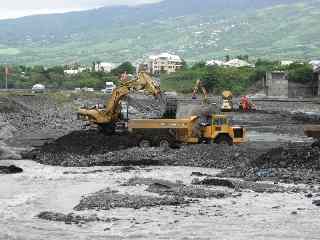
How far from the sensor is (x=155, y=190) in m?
29.5

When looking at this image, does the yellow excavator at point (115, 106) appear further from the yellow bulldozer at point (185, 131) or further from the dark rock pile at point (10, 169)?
the dark rock pile at point (10, 169)

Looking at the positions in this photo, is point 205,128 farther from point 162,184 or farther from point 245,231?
point 245,231

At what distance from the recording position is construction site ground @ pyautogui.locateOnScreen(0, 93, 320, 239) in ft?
74.3

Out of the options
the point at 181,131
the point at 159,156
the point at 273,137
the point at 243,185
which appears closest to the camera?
the point at 243,185

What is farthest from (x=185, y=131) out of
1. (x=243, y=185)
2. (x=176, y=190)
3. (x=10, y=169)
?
(x=176, y=190)

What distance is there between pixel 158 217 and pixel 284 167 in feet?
41.0

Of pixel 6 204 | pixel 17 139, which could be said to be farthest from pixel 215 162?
pixel 17 139

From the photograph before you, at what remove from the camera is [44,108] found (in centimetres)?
9756

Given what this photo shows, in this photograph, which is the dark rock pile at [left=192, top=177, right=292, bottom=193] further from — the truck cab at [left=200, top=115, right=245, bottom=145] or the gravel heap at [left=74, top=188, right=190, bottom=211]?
the truck cab at [left=200, top=115, right=245, bottom=145]

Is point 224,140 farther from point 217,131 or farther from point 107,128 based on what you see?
point 107,128

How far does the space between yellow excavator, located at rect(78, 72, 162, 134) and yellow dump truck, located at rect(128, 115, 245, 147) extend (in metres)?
3.65

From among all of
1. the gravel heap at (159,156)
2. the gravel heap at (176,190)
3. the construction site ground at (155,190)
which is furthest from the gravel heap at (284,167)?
the gravel heap at (176,190)

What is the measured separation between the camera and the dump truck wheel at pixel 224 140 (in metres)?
43.7

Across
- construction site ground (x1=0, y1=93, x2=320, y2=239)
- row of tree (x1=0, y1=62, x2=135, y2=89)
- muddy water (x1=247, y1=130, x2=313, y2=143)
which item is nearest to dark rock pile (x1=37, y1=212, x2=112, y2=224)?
construction site ground (x1=0, y1=93, x2=320, y2=239)
